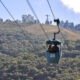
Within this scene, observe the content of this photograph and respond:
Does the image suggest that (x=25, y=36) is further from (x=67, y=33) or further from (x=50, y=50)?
(x=50, y=50)

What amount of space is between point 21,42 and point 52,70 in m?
42.3

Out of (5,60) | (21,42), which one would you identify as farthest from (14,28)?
(5,60)

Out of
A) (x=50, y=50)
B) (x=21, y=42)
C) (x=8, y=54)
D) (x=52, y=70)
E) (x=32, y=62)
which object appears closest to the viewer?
(x=50, y=50)

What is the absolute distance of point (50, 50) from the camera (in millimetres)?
17375

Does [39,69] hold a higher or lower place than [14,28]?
lower

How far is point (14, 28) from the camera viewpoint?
5576 inches

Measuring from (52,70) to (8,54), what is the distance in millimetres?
26865

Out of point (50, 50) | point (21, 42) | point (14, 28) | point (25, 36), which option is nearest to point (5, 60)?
point (21, 42)

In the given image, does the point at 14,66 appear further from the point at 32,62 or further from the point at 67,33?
the point at 67,33

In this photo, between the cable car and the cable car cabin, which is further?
the cable car cabin

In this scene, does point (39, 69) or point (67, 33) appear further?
point (67, 33)

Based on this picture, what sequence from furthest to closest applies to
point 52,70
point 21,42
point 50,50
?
point 21,42 < point 52,70 < point 50,50

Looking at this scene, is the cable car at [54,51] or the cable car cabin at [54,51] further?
the cable car cabin at [54,51]

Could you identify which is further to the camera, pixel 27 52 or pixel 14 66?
pixel 27 52
